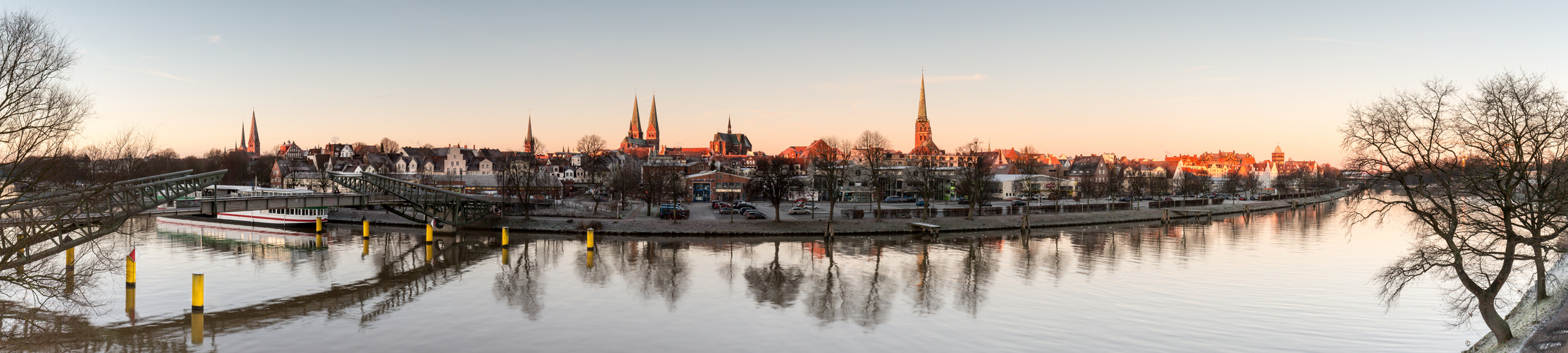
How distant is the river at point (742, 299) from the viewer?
21.2 metres

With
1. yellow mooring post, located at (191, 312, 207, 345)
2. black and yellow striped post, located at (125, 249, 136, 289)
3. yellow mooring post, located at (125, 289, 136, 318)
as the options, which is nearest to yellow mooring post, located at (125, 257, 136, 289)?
black and yellow striped post, located at (125, 249, 136, 289)

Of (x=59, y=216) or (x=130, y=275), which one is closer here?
(x=59, y=216)

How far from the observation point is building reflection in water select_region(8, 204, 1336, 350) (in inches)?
960

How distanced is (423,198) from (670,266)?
79.4ft

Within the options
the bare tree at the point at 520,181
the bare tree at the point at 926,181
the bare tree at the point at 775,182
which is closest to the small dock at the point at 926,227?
the bare tree at the point at 926,181

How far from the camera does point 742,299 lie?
90.9 ft

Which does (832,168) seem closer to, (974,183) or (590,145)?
(974,183)

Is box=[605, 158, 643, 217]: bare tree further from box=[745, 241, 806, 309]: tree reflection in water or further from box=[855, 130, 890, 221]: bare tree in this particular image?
box=[745, 241, 806, 309]: tree reflection in water

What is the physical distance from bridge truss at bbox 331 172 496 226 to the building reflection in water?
1.71m

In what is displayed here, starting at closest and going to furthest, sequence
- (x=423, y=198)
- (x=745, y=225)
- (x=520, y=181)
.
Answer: (x=423, y=198) → (x=745, y=225) → (x=520, y=181)

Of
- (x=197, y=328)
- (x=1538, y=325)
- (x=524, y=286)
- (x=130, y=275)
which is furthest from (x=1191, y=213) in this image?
(x=130, y=275)

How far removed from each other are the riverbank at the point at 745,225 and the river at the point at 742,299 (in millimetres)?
5222

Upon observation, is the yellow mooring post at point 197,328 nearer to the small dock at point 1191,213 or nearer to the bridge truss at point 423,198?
the bridge truss at point 423,198

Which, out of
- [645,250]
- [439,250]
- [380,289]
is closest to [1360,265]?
[645,250]
